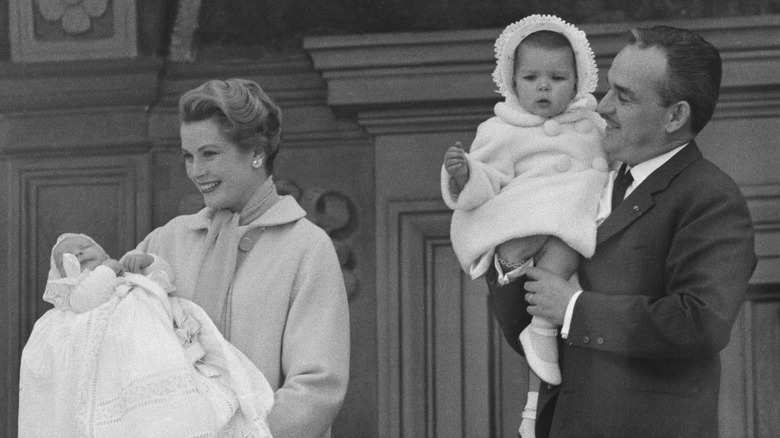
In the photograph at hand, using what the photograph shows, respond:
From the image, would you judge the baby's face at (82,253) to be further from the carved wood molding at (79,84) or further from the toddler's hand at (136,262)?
the carved wood molding at (79,84)

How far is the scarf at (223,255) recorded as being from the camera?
5.20m

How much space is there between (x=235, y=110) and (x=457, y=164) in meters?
0.69

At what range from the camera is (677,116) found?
Answer: 4.87 metres

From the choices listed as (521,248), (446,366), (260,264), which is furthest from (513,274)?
(446,366)

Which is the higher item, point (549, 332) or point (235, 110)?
point (235, 110)

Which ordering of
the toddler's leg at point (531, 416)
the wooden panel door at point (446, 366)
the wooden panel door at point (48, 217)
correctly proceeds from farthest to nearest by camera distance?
the wooden panel door at point (48, 217)
the wooden panel door at point (446, 366)
the toddler's leg at point (531, 416)

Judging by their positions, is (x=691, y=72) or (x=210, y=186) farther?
(x=210, y=186)

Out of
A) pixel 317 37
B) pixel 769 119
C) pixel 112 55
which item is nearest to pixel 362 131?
pixel 317 37

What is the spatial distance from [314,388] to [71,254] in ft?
2.29

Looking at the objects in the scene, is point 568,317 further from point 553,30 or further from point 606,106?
point 553,30

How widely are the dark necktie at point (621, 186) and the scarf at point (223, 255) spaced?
93cm

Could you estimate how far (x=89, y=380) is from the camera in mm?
4957

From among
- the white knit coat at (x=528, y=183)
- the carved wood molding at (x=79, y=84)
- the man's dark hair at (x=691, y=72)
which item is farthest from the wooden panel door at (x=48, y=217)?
the man's dark hair at (x=691, y=72)

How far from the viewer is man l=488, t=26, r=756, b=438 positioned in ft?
15.3
